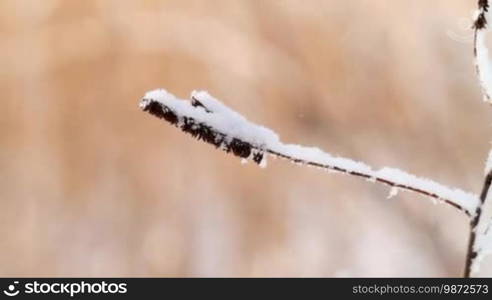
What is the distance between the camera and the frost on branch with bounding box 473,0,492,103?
35 centimetres

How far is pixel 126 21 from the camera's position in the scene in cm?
194

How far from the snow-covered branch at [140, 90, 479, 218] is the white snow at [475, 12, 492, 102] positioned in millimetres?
54

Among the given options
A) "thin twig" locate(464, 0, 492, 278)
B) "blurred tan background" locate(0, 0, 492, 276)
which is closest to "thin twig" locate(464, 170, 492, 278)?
"thin twig" locate(464, 0, 492, 278)

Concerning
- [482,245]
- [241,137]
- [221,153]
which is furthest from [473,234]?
[221,153]

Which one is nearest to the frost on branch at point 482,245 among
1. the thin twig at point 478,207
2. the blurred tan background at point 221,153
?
the thin twig at point 478,207

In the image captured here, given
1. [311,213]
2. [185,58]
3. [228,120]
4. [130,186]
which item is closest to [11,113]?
[130,186]

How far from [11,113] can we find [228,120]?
1.77 meters

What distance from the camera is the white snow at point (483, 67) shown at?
1.22ft

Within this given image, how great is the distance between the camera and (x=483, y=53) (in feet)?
1.29

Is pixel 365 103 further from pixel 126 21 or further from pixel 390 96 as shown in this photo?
pixel 126 21

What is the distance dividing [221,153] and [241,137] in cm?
164

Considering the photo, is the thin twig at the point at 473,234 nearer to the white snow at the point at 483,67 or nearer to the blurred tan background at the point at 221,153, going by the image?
the white snow at the point at 483,67

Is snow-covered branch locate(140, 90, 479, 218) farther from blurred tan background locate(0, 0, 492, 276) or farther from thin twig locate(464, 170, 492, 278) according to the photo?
blurred tan background locate(0, 0, 492, 276)

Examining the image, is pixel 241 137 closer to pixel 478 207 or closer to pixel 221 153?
pixel 478 207
